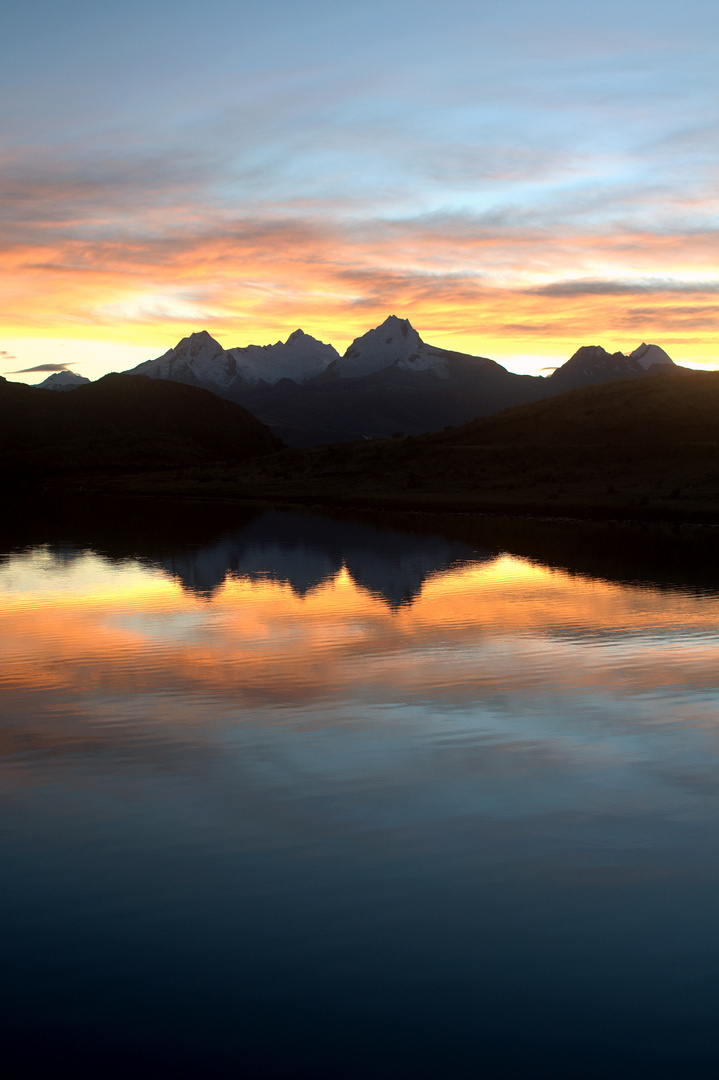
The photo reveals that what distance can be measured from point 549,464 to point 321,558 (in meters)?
51.7

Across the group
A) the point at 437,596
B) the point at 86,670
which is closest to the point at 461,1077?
the point at 86,670

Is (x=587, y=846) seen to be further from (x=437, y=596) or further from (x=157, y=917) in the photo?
(x=437, y=596)

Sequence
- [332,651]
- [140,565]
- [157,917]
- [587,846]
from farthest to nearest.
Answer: [140,565] < [332,651] < [587,846] < [157,917]

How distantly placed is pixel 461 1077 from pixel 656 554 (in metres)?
30.9

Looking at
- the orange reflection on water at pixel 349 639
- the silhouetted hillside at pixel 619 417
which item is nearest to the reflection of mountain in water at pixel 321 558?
the orange reflection on water at pixel 349 639

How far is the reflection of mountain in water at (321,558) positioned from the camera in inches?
1100

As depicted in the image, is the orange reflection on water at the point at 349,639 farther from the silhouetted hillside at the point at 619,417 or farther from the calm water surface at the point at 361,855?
the silhouetted hillside at the point at 619,417

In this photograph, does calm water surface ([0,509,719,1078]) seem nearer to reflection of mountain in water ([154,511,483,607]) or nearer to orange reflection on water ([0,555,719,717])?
orange reflection on water ([0,555,719,717])

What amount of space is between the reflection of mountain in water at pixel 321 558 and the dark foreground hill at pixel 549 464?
1706cm

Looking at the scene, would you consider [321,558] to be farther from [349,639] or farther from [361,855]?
[361,855]

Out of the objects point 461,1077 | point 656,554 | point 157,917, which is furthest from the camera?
point 656,554

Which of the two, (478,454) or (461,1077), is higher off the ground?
(478,454)

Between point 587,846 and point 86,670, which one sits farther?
point 86,670

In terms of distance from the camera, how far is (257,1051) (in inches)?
236
